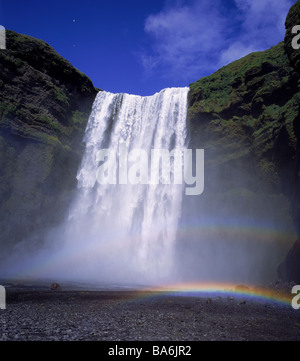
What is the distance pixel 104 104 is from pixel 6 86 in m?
13.5

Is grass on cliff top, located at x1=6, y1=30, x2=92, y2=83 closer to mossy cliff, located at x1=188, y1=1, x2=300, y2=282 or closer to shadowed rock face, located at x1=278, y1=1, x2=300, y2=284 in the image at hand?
Result: mossy cliff, located at x1=188, y1=1, x2=300, y2=282

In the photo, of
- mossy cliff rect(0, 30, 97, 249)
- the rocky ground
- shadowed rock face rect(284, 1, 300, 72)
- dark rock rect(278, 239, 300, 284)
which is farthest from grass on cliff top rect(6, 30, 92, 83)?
dark rock rect(278, 239, 300, 284)

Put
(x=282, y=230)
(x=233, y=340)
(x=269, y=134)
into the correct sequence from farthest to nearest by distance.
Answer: (x=269, y=134)
(x=282, y=230)
(x=233, y=340)

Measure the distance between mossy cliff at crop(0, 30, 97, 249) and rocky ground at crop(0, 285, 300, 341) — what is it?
1892 centimetres

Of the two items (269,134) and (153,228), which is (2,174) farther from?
(269,134)

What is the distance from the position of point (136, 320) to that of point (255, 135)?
24.1 metres

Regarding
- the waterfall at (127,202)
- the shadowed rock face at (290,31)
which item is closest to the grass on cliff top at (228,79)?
the waterfall at (127,202)

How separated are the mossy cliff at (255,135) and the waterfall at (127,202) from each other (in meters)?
3.89

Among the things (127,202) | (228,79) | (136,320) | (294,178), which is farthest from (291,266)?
(228,79)

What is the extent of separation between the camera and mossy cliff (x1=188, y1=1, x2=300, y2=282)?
71.5 feet

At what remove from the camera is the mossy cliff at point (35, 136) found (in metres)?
28.7

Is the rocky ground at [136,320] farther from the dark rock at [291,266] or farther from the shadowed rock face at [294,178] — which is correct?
the shadowed rock face at [294,178]

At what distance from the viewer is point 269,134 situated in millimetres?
24703
